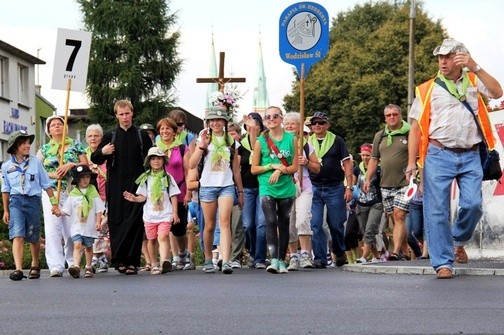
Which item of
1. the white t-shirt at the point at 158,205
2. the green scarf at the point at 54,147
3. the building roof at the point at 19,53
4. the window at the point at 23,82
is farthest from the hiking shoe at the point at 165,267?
the window at the point at 23,82

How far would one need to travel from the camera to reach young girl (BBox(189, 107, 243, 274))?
16.9m

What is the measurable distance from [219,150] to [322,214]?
2097 mm

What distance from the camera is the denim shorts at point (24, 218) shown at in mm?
16875

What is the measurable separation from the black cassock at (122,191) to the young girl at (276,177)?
1583 millimetres

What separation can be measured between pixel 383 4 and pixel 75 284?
76384mm

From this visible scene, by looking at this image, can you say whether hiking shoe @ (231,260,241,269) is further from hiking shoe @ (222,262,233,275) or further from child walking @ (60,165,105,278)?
child walking @ (60,165,105,278)

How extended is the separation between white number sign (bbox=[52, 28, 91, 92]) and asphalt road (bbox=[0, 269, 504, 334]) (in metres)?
4.90

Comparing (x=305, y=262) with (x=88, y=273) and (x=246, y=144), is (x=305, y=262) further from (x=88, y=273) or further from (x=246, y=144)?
(x=88, y=273)

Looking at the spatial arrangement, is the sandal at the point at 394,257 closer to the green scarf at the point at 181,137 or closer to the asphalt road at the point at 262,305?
the green scarf at the point at 181,137

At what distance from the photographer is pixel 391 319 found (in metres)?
9.39

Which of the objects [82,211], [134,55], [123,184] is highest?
[134,55]

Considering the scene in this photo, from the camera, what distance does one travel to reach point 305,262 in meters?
18.2

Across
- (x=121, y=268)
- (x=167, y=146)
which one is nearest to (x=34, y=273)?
(x=121, y=268)

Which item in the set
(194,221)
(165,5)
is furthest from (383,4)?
(194,221)
